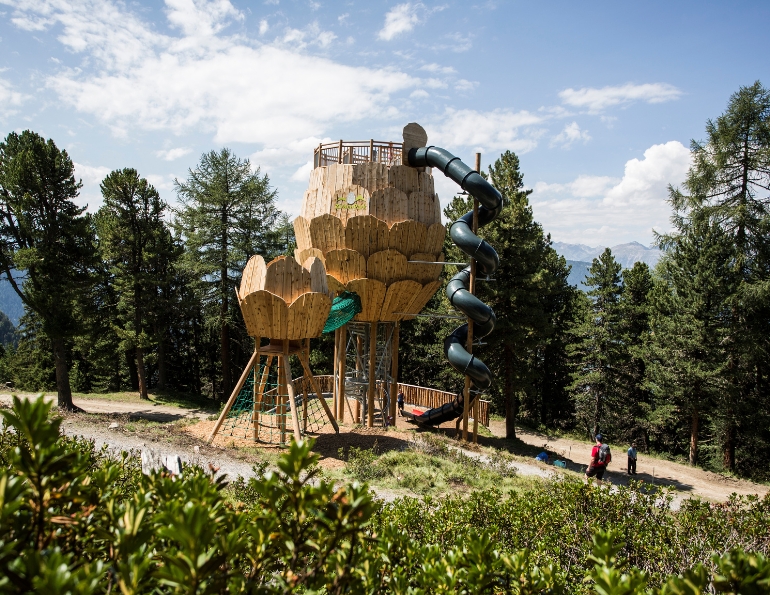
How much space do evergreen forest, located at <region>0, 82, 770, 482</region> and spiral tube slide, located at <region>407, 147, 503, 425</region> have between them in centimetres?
212

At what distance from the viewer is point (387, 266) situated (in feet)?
51.6

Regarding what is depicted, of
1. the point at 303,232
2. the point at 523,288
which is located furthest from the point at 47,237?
the point at 523,288

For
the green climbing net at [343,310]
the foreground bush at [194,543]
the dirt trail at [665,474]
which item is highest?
the green climbing net at [343,310]

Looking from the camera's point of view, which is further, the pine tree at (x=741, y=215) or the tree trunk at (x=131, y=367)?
the tree trunk at (x=131, y=367)

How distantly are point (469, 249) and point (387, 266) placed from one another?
2626mm

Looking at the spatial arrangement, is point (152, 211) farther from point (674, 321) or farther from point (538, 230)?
point (674, 321)

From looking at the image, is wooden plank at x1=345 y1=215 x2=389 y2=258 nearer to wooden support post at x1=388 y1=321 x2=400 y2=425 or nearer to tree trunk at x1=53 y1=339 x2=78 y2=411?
wooden support post at x1=388 y1=321 x2=400 y2=425

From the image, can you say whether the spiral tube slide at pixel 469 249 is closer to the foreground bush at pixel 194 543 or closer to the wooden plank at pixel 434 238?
the wooden plank at pixel 434 238

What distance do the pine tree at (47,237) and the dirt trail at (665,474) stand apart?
64.6 feet

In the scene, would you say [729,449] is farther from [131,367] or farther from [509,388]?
[131,367]

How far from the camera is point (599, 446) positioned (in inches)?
504

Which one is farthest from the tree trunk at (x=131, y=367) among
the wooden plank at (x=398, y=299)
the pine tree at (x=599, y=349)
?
the pine tree at (x=599, y=349)

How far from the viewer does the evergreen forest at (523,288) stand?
62.3 feet

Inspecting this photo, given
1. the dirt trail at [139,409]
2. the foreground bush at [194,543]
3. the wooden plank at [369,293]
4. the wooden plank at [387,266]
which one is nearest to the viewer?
the foreground bush at [194,543]
